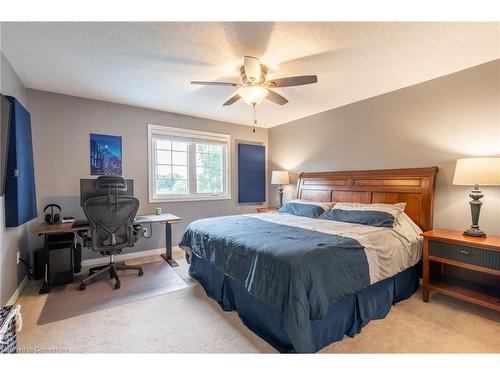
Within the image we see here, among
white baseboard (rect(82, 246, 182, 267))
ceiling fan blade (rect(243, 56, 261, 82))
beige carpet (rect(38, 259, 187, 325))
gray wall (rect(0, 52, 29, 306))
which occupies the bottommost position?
beige carpet (rect(38, 259, 187, 325))

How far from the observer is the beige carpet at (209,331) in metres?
1.79

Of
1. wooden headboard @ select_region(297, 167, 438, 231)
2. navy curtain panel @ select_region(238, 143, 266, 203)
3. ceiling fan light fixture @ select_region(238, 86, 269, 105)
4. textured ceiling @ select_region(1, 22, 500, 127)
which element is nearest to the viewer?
textured ceiling @ select_region(1, 22, 500, 127)

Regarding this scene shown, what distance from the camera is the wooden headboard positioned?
113 inches

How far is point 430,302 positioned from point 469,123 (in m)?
1.99

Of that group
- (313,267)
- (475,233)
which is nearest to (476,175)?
(475,233)

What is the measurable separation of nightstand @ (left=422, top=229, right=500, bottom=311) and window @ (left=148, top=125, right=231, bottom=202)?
11.4 ft

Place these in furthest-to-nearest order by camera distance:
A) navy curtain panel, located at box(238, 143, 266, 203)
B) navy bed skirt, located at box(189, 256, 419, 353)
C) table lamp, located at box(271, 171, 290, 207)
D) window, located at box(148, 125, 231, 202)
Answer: navy curtain panel, located at box(238, 143, 266, 203)
table lamp, located at box(271, 171, 290, 207)
window, located at box(148, 125, 231, 202)
navy bed skirt, located at box(189, 256, 419, 353)

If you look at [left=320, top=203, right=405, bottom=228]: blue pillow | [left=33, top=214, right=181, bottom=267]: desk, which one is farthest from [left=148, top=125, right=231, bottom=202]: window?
[left=320, top=203, right=405, bottom=228]: blue pillow

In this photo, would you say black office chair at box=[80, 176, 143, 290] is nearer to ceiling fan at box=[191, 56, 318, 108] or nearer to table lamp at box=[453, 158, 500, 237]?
ceiling fan at box=[191, 56, 318, 108]

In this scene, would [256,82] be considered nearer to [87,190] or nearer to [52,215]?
[87,190]

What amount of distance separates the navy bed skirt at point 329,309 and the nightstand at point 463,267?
0.21m
